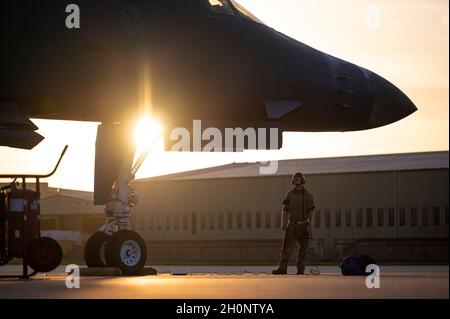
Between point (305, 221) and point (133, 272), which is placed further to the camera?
point (305, 221)

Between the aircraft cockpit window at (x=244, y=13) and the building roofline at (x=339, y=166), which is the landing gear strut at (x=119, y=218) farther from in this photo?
the building roofline at (x=339, y=166)

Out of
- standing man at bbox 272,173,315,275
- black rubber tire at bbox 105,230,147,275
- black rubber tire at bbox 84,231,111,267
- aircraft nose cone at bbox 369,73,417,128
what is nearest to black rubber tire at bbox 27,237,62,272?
black rubber tire at bbox 105,230,147,275

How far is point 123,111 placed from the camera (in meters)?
17.7

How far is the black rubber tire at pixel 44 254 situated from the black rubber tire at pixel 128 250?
154 cm

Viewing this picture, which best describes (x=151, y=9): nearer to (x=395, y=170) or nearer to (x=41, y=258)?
(x=41, y=258)

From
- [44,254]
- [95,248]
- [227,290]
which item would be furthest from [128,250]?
[227,290]

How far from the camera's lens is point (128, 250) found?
1761cm

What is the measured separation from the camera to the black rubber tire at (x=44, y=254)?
15.9 meters

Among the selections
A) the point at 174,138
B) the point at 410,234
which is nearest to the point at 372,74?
the point at 174,138

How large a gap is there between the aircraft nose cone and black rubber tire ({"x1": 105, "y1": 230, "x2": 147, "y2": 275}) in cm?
495

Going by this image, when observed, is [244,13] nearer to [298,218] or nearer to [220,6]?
[220,6]

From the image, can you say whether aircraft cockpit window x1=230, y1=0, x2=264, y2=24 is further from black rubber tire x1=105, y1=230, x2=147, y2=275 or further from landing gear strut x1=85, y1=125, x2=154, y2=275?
black rubber tire x1=105, y1=230, x2=147, y2=275

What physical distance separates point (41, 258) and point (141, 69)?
3.48 metres

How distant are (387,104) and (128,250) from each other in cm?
555
